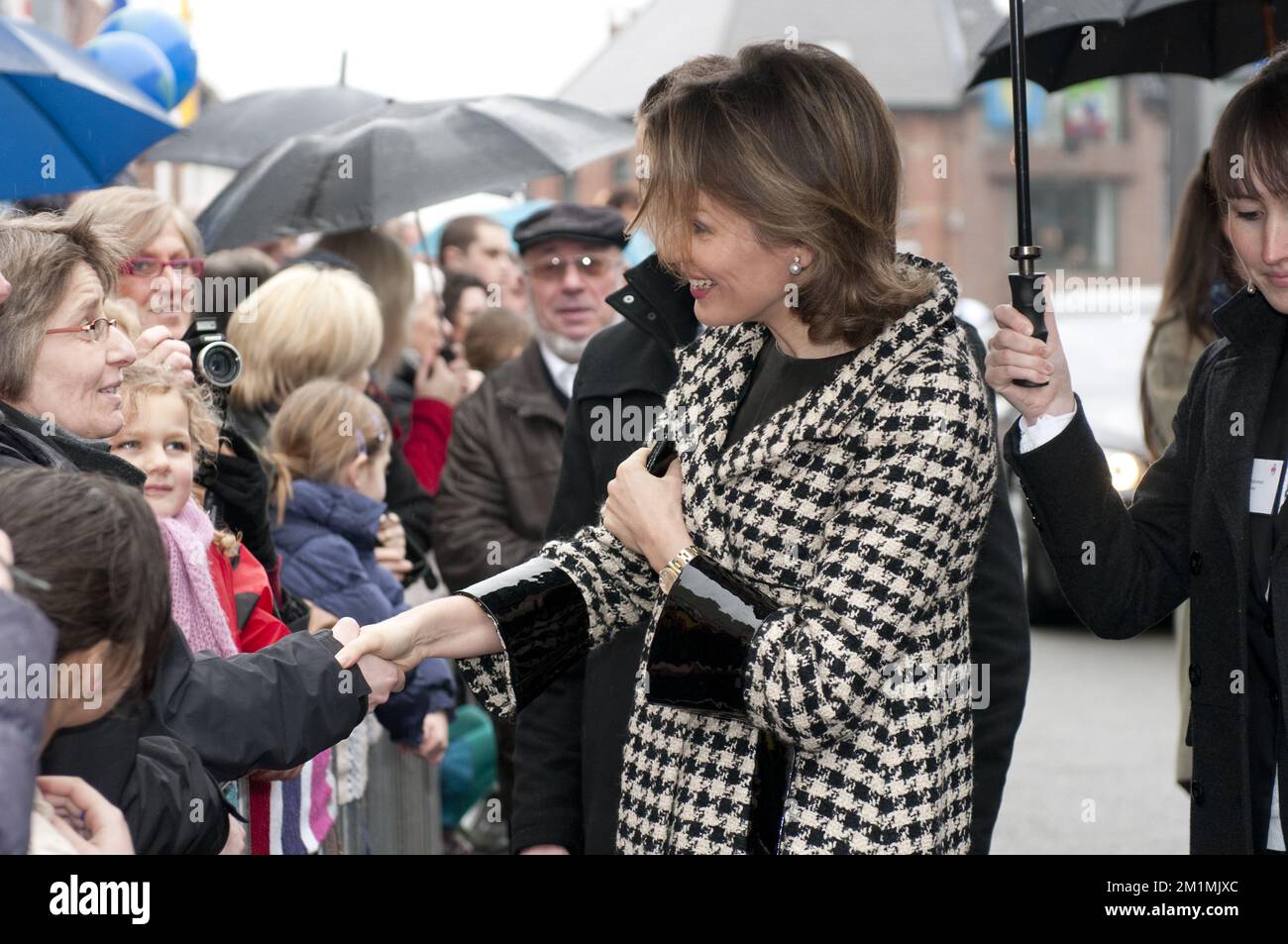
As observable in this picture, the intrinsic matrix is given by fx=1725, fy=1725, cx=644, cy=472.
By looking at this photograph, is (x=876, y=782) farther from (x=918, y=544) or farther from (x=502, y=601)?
(x=502, y=601)

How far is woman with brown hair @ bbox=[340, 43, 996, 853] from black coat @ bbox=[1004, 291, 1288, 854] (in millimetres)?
325

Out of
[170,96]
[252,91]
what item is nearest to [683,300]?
[170,96]

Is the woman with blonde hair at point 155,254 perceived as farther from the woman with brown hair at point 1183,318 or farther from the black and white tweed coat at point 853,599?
the woman with brown hair at point 1183,318

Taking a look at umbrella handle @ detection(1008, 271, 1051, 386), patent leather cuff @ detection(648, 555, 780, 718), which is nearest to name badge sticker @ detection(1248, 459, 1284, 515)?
umbrella handle @ detection(1008, 271, 1051, 386)

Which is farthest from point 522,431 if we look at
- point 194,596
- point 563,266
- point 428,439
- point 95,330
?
point 95,330

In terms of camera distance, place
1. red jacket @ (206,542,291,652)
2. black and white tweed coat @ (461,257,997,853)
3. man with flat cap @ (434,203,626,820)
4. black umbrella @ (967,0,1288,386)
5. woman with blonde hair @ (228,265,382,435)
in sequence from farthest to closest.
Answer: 1. man with flat cap @ (434,203,626,820)
2. woman with blonde hair @ (228,265,382,435)
3. black umbrella @ (967,0,1288,386)
4. red jacket @ (206,542,291,652)
5. black and white tweed coat @ (461,257,997,853)

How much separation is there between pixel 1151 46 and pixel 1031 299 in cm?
212

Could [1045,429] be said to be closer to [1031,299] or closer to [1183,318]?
[1031,299]

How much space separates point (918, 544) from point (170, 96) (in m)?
5.35

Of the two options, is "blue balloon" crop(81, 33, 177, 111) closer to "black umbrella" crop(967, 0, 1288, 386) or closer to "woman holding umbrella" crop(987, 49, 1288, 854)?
"black umbrella" crop(967, 0, 1288, 386)

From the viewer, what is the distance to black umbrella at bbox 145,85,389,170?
7.19 m
